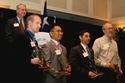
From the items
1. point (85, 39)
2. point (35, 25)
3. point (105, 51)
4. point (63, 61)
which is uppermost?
point (35, 25)

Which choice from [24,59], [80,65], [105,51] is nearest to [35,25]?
[24,59]

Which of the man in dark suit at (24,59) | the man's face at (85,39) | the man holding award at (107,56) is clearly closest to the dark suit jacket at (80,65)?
the man's face at (85,39)

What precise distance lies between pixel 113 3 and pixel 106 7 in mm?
411

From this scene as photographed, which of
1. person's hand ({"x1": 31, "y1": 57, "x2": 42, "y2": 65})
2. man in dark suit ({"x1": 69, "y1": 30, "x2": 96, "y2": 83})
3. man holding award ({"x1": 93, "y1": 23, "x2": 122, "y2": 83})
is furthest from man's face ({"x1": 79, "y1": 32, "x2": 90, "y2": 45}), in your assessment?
person's hand ({"x1": 31, "y1": 57, "x2": 42, "y2": 65})

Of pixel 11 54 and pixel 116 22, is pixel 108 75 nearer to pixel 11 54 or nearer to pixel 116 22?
pixel 11 54

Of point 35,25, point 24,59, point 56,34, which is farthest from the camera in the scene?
point 56,34

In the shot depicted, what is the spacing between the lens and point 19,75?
5.37 feet

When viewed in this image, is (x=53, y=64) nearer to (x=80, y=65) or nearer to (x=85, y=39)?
(x=80, y=65)

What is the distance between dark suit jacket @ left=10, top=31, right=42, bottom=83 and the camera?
164 cm

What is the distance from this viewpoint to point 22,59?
5.47 ft

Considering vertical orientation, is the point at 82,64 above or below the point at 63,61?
below

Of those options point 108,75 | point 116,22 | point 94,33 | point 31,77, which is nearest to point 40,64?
point 31,77

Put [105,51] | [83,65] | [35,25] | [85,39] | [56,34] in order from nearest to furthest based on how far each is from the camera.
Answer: [35,25] < [56,34] < [83,65] < [85,39] < [105,51]

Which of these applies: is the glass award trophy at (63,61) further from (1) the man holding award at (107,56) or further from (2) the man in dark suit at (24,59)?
(1) the man holding award at (107,56)
